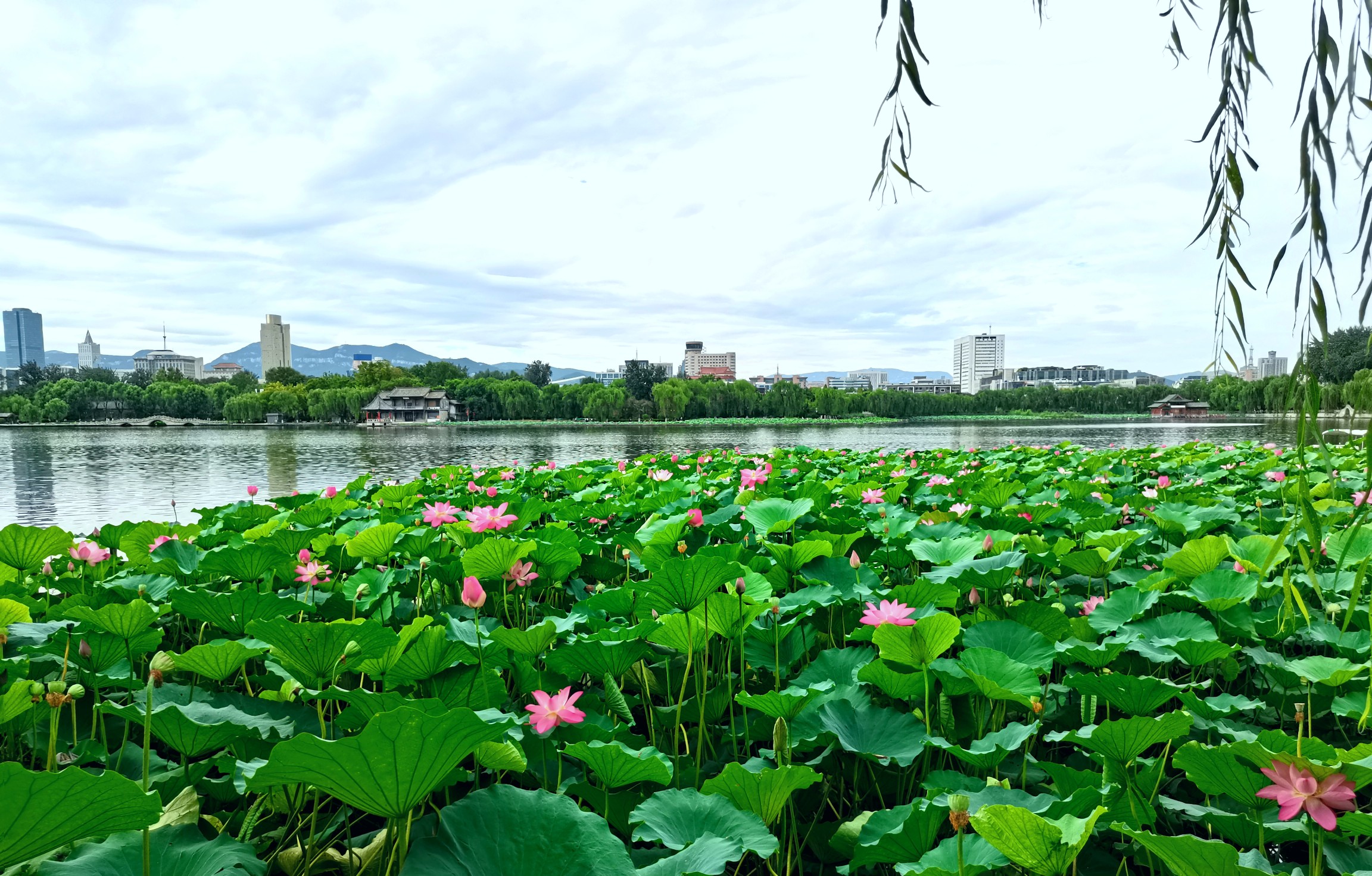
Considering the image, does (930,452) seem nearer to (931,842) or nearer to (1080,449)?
(1080,449)

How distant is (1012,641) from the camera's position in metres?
1.57

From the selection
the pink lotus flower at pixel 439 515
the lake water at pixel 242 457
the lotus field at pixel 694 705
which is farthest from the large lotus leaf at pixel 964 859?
the pink lotus flower at pixel 439 515

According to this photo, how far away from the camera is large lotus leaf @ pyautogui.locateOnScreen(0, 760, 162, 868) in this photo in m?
0.67

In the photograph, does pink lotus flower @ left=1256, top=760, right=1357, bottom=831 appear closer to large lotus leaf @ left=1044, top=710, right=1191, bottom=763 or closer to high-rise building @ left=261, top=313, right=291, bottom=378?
large lotus leaf @ left=1044, top=710, right=1191, bottom=763

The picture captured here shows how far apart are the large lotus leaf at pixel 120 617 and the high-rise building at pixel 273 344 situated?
18616 cm

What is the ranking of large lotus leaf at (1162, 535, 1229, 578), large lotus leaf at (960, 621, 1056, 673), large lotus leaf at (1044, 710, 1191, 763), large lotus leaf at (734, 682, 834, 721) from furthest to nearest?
1. large lotus leaf at (1162, 535, 1229, 578)
2. large lotus leaf at (960, 621, 1056, 673)
3. large lotus leaf at (734, 682, 834, 721)
4. large lotus leaf at (1044, 710, 1191, 763)

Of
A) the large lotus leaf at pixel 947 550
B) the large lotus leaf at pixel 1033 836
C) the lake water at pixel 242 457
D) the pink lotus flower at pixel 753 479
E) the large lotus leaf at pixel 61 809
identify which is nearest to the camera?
the large lotus leaf at pixel 61 809

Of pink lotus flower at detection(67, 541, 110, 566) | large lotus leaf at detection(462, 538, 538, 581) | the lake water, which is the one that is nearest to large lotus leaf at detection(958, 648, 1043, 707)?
the lake water

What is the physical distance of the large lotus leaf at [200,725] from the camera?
1147mm

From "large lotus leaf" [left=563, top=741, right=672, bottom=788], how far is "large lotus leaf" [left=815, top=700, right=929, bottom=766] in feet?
1.12

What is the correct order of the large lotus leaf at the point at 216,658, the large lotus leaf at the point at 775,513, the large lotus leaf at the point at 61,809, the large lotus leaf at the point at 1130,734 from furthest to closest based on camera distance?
the large lotus leaf at the point at 775,513 < the large lotus leaf at the point at 216,658 < the large lotus leaf at the point at 1130,734 < the large lotus leaf at the point at 61,809

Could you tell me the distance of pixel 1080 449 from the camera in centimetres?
781

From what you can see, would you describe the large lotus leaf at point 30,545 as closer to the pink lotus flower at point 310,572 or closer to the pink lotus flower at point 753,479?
the pink lotus flower at point 310,572

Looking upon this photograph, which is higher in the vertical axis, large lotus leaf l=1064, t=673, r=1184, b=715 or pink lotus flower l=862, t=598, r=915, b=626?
pink lotus flower l=862, t=598, r=915, b=626
